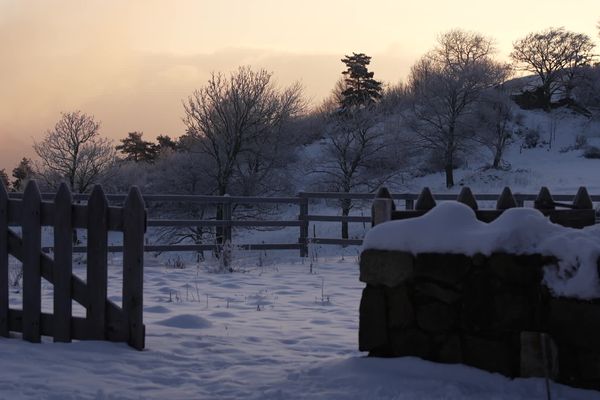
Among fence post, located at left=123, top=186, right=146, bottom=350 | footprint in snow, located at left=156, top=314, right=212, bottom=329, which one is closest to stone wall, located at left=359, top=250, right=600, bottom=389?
fence post, located at left=123, top=186, right=146, bottom=350

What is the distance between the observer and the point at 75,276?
5.03 meters

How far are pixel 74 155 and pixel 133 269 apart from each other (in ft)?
114

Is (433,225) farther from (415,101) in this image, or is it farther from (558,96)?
(558,96)

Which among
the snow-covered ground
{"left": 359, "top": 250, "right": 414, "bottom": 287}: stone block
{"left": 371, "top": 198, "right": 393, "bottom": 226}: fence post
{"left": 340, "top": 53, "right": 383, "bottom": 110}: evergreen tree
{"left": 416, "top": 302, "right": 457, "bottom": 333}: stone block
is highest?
{"left": 340, "top": 53, "right": 383, "bottom": 110}: evergreen tree

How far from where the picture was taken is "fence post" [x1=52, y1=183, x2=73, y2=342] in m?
4.96

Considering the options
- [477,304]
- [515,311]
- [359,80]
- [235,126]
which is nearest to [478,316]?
[477,304]

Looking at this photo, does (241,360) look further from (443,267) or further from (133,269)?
(443,267)

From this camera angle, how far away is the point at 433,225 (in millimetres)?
4418

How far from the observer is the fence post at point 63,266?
4957 millimetres

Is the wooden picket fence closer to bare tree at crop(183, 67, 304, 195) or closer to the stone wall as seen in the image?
the stone wall

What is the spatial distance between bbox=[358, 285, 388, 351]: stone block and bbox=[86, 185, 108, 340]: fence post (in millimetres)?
2043

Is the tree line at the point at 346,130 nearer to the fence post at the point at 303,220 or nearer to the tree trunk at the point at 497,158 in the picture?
the tree trunk at the point at 497,158

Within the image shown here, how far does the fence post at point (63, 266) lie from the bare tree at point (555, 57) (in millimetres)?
60266

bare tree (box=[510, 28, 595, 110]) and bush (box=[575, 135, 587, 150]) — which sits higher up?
bare tree (box=[510, 28, 595, 110])
